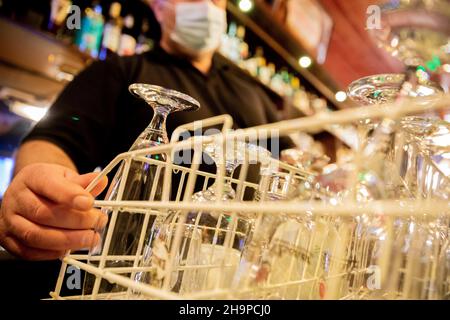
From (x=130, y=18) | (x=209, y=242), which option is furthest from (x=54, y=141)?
(x=130, y=18)

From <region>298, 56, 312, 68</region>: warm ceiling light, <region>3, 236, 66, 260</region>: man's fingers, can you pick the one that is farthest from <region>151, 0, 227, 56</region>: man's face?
<region>298, 56, 312, 68</region>: warm ceiling light

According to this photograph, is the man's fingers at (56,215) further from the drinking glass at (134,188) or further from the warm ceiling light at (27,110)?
the warm ceiling light at (27,110)

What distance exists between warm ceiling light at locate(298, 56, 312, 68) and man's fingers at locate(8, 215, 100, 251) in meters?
2.34

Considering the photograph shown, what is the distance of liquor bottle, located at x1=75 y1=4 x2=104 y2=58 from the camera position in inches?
66.6

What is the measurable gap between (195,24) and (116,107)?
0.42 meters

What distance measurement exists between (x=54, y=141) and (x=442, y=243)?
0.91 metres

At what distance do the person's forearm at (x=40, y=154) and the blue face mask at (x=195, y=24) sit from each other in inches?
22.7

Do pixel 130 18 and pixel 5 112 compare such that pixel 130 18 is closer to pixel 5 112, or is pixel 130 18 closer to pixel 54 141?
pixel 5 112

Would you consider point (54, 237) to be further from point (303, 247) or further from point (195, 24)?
point (195, 24)

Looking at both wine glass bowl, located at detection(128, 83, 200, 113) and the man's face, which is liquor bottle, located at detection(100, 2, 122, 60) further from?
wine glass bowl, located at detection(128, 83, 200, 113)

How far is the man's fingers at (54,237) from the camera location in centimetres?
49

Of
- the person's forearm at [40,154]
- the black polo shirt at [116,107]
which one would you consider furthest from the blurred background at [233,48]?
Result: the person's forearm at [40,154]

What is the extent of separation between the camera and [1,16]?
152 cm

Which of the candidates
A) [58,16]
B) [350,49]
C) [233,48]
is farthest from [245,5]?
[350,49]
